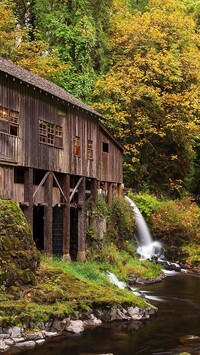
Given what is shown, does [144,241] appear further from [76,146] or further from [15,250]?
[15,250]

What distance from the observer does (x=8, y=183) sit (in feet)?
74.3

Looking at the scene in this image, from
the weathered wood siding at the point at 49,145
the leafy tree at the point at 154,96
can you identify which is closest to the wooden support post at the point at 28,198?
the weathered wood siding at the point at 49,145

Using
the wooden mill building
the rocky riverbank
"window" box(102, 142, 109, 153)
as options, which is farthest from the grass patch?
"window" box(102, 142, 109, 153)

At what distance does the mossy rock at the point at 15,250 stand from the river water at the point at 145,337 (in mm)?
2797

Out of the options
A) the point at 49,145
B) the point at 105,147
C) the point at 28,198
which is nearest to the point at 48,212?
the point at 28,198

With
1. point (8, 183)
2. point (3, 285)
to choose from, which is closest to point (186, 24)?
point (8, 183)

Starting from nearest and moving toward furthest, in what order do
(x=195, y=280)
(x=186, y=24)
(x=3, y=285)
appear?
(x=3, y=285) < (x=195, y=280) < (x=186, y=24)

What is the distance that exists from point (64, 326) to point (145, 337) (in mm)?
2663

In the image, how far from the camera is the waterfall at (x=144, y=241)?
115 ft

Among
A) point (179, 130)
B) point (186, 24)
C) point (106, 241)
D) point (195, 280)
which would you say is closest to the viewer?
point (195, 280)

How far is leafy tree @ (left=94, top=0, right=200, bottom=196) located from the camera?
42125 millimetres

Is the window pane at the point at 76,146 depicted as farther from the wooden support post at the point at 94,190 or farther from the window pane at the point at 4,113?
the window pane at the point at 4,113

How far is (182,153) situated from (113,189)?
39.9 feet

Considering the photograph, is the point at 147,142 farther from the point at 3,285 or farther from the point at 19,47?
the point at 3,285
